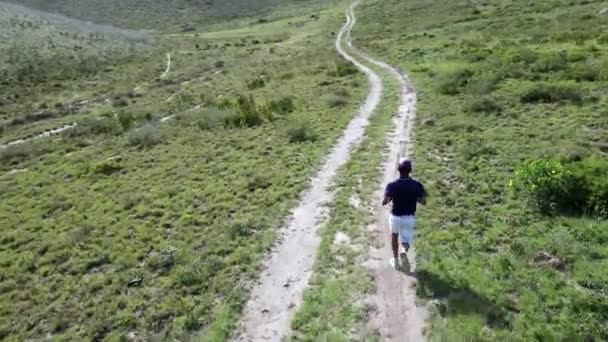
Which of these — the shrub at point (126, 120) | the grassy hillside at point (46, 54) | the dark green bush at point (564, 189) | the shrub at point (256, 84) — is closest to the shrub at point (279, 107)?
the shrub at point (126, 120)

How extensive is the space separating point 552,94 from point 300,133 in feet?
45.4

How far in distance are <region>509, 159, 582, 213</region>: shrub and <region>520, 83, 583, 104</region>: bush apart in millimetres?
13351

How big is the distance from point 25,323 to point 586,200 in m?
15.6

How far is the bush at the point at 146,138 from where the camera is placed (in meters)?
29.4

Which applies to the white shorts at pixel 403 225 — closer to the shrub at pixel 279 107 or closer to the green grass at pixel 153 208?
the green grass at pixel 153 208

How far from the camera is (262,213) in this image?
1736 centimetres

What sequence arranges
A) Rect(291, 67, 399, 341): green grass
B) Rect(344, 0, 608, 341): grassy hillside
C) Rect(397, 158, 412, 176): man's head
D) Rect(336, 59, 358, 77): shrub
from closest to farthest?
Rect(344, 0, 608, 341): grassy hillside, Rect(291, 67, 399, 341): green grass, Rect(397, 158, 412, 176): man's head, Rect(336, 59, 358, 77): shrub

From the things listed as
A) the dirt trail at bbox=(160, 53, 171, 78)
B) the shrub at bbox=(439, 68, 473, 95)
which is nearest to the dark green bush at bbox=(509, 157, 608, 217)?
the shrub at bbox=(439, 68, 473, 95)

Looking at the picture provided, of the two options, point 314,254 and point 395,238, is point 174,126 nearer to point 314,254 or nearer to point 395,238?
point 314,254

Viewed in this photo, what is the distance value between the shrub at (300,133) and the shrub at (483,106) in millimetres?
8733

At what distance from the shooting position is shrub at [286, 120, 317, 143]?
2589 centimetres

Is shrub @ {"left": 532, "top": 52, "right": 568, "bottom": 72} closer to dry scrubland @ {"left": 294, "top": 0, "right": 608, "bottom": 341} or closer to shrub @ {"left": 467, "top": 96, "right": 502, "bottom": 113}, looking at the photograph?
dry scrubland @ {"left": 294, "top": 0, "right": 608, "bottom": 341}

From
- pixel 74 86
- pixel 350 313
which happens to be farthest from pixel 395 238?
pixel 74 86

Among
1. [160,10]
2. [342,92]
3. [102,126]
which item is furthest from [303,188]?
[160,10]
